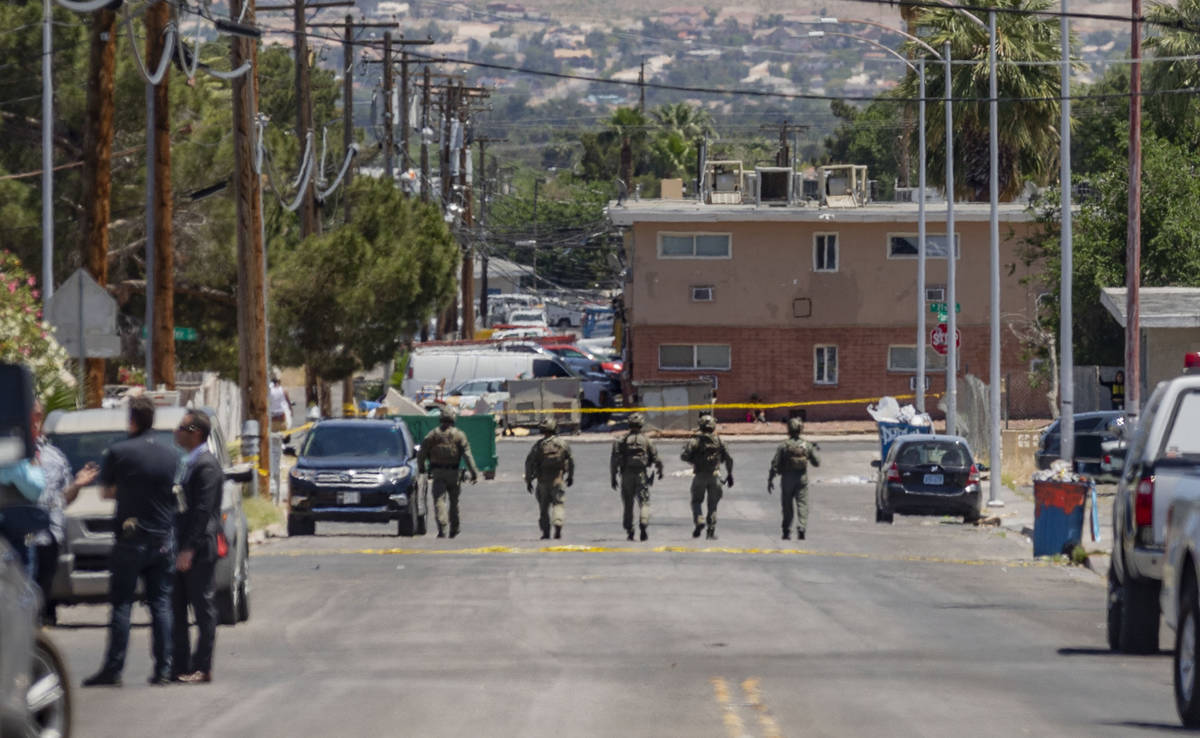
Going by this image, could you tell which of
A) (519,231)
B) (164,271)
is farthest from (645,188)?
(164,271)

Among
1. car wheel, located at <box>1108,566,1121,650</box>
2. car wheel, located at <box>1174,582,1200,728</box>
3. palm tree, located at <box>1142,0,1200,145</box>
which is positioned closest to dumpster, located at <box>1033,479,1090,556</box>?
car wheel, located at <box>1108,566,1121,650</box>

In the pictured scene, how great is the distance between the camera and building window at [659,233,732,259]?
61.5 m

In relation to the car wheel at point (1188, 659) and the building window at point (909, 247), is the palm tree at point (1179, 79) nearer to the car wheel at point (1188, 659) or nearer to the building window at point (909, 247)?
the building window at point (909, 247)

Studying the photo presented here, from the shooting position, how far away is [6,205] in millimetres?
39188

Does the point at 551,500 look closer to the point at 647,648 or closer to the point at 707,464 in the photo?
the point at 707,464

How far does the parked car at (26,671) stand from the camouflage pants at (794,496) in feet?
62.6

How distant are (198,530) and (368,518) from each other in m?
14.9

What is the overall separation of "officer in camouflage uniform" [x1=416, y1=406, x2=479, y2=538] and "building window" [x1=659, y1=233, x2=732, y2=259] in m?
34.2

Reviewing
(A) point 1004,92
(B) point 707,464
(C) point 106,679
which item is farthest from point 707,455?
(A) point 1004,92

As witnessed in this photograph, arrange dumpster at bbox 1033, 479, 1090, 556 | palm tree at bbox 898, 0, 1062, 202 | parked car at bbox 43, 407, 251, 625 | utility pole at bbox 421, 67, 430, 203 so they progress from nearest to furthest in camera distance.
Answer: parked car at bbox 43, 407, 251, 625
dumpster at bbox 1033, 479, 1090, 556
palm tree at bbox 898, 0, 1062, 202
utility pole at bbox 421, 67, 430, 203

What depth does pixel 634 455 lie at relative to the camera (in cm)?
2633

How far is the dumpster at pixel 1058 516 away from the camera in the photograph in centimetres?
2527

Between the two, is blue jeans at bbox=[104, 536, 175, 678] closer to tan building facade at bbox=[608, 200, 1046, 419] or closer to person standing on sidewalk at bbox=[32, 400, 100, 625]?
person standing on sidewalk at bbox=[32, 400, 100, 625]

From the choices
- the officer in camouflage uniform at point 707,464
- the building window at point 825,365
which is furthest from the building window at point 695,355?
the officer in camouflage uniform at point 707,464
